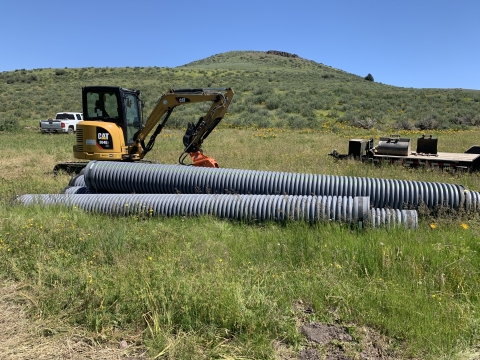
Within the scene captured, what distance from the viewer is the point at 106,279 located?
12.8ft

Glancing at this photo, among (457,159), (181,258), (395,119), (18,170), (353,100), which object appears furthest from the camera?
(353,100)

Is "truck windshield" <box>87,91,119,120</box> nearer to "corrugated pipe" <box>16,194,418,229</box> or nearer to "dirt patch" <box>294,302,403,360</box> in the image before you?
"corrugated pipe" <box>16,194,418,229</box>

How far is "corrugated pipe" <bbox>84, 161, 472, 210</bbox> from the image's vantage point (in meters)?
6.16

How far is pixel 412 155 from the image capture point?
34.8ft

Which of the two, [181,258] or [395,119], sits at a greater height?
[395,119]

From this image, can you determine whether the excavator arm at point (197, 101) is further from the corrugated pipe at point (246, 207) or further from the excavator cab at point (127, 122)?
the corrugated pipe at point (246, 207)

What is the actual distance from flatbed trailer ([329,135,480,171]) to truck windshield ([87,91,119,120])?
6343mm

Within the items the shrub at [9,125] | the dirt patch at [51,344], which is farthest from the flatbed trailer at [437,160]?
the shrub at [9,125]

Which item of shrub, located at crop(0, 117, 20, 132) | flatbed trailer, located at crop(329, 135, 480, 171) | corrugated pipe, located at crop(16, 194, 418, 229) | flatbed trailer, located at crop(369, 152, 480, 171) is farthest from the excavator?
shrub, located at crop(0, 117, 20, 132)

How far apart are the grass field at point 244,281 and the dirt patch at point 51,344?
0.07 meters

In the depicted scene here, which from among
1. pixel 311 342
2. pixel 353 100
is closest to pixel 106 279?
pixel 311 342

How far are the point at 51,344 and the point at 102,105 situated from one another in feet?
26.6

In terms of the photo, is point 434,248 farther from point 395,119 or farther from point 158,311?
point 395,119

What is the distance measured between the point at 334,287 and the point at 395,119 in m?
24.4
